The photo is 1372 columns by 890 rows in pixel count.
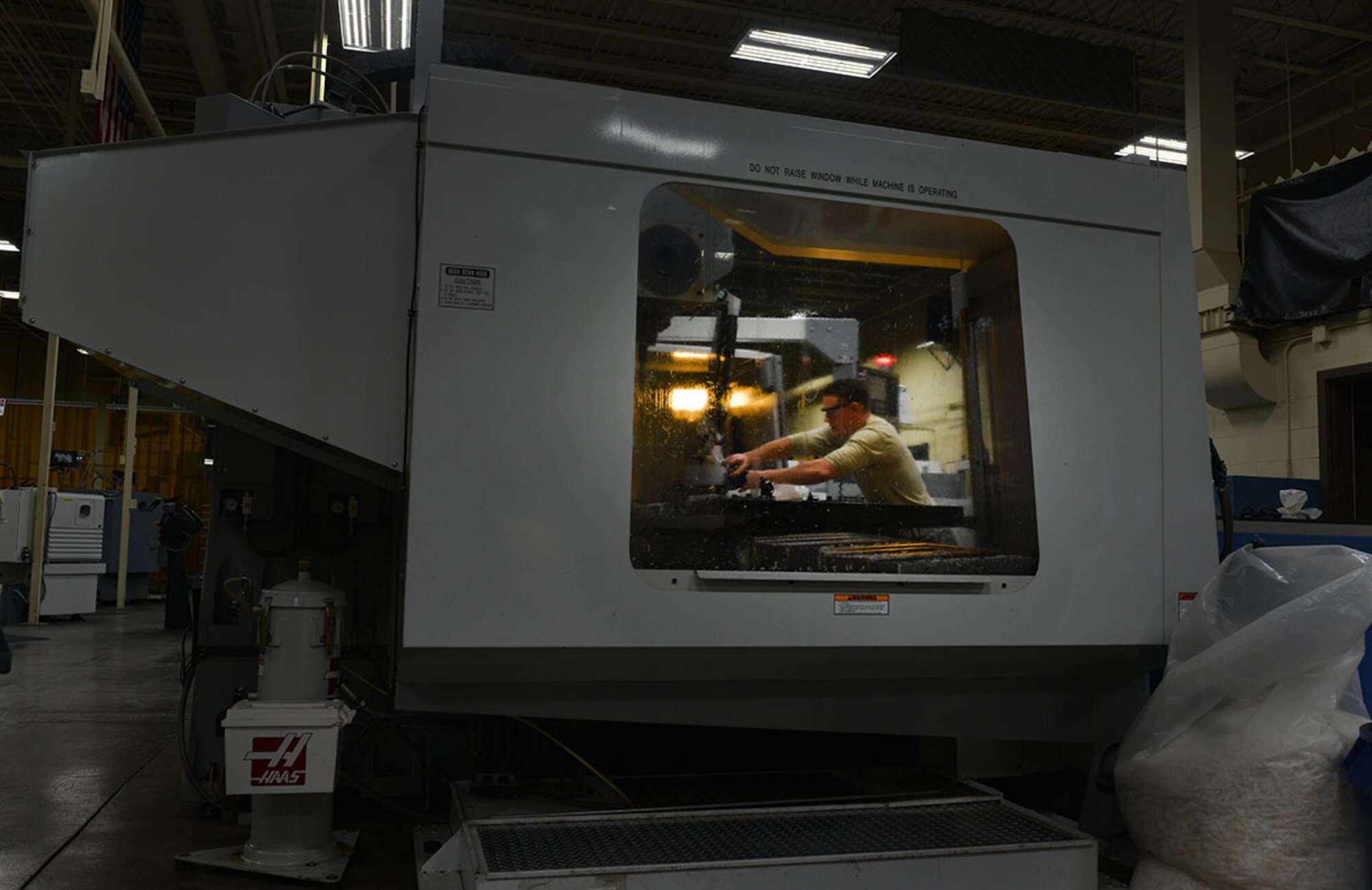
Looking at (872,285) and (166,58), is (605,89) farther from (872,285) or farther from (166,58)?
(166,58)

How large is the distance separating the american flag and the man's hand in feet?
8.78

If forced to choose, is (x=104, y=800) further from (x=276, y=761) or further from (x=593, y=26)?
(x=593, y=26)

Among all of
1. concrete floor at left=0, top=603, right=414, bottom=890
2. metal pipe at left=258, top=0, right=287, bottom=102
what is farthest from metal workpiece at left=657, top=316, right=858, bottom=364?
metal pipe at left=258, top=0, right=287, bottom=102

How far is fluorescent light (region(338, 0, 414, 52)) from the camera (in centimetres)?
405

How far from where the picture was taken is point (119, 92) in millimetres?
4281

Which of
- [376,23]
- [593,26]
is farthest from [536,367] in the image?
[593,26]

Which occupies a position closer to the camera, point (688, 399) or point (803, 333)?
point (688, 399)

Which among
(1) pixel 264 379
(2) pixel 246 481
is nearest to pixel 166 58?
(2) pixel 246 481

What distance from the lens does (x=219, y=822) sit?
2945 mm

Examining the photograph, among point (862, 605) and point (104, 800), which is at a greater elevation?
point (862, 605)

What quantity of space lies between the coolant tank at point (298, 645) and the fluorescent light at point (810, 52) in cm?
501

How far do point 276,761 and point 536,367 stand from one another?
3.46ft

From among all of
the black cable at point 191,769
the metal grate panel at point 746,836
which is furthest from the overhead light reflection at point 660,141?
the black cable at point 191,769

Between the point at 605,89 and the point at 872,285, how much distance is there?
81 cm
